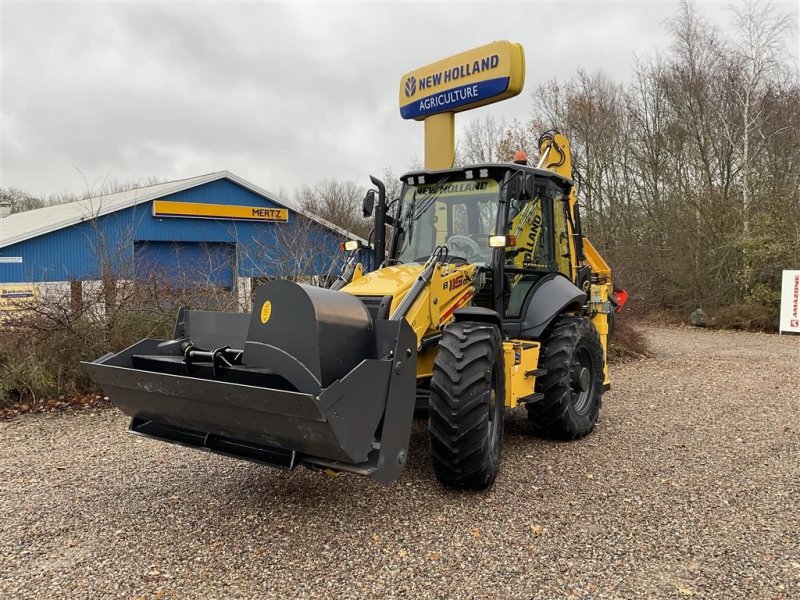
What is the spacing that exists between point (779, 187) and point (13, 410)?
2023cm

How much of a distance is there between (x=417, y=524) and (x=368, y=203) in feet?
10.4

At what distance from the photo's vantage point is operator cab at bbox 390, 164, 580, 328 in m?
5.61

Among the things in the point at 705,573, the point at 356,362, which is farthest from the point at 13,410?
the point at 705,573

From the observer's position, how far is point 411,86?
27.1ft

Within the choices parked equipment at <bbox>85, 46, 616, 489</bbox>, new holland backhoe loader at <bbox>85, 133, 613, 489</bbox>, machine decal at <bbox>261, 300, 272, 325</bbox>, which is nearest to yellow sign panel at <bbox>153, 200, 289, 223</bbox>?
parked equipment at <bbox>85, 46, 616, 489</bbox>

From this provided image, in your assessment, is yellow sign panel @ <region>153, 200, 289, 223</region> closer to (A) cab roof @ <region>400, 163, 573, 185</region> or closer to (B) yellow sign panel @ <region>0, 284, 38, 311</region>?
(B) yellow sign panel @ <region>0, 284, 38, 311</region>

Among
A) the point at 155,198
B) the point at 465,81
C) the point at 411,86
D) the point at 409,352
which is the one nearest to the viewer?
the point at 409,352

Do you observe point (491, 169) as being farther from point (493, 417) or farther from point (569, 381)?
point (493, 417)

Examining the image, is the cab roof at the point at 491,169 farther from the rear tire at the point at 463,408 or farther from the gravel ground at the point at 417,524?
the gravel ground at the point at 417,524

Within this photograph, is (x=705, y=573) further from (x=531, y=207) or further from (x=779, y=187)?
(x=779, y=187)

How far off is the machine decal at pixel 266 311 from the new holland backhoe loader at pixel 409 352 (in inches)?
0.4

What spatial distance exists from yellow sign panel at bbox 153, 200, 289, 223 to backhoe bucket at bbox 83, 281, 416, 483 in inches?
740

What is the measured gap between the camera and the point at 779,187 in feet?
63.3

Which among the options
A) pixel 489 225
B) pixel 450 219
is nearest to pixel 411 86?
pixel 450 219
